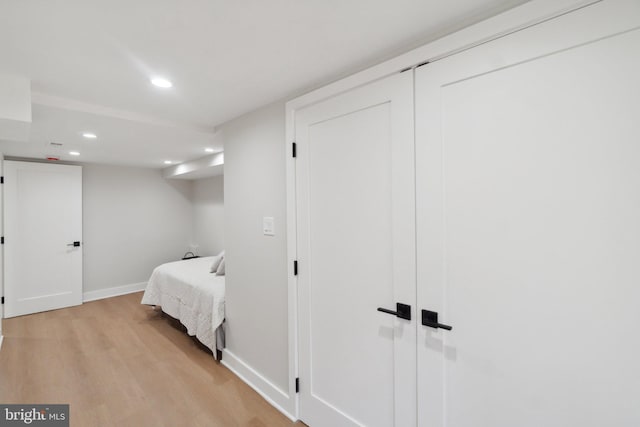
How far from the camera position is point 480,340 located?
119 centimetres

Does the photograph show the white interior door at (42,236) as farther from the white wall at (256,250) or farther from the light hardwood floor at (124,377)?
the white wall at (256,250)

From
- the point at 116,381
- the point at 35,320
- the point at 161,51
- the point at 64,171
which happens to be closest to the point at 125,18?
the point at 161,51

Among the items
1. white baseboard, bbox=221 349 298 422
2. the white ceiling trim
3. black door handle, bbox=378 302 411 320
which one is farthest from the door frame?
the white ceiling trim

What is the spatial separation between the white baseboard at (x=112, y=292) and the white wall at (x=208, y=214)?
1204 mm

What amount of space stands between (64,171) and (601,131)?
5.90 metres

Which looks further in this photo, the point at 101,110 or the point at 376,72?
the point at 101,110

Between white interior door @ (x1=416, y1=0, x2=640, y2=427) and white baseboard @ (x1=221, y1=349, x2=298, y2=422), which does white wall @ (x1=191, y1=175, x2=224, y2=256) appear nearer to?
white baseboard @ (x1=221, y1=349, x2=298, y2=422)

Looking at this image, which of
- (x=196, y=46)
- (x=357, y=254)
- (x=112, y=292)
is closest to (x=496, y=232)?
(x=357, y=254)

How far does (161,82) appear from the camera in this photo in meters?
1.78

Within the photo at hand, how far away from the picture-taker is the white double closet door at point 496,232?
93cm

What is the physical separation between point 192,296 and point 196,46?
2.63 metres

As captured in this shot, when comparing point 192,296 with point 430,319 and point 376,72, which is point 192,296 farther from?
point 376,72

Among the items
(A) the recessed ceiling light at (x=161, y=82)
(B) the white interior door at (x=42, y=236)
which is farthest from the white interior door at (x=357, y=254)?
(B) the white interior door at (x=42, y=236)

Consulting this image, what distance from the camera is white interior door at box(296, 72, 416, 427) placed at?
4.62 ft
